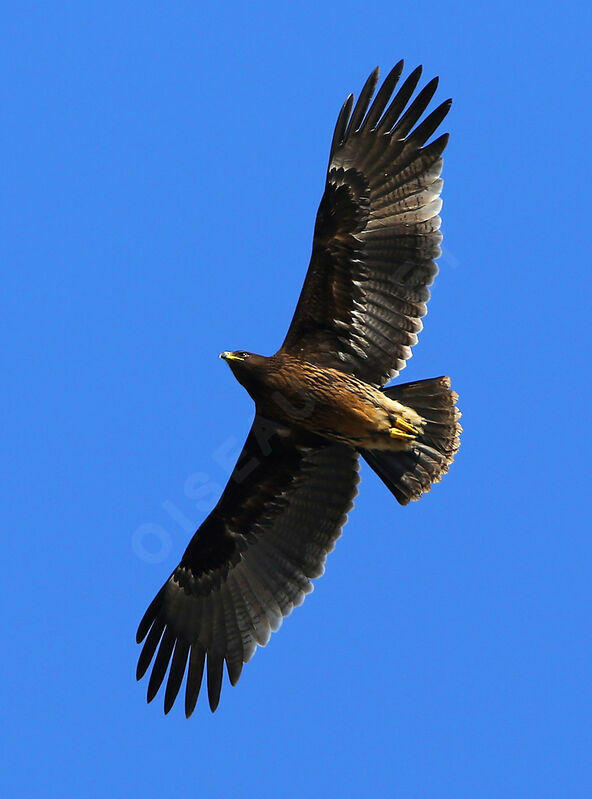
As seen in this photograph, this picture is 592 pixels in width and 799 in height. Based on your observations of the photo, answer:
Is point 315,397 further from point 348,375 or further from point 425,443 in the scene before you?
point 425,443

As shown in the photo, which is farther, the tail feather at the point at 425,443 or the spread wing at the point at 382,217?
the tail feather at the point at 425,443

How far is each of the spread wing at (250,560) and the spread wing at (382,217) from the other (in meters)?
1.15

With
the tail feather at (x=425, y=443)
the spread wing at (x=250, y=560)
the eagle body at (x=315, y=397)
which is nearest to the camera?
the eagle body at (x=315, y=397)

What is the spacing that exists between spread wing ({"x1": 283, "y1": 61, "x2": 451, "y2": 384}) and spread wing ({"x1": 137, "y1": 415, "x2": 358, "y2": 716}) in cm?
115

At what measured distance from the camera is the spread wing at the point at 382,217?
11.4m

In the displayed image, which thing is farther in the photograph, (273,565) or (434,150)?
(273,565)

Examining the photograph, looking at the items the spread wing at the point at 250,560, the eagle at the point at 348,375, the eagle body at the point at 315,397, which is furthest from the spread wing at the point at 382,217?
the spread wing at the point at 250,560

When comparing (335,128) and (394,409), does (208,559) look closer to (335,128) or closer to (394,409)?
(394,409)

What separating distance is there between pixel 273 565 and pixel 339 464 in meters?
1.17

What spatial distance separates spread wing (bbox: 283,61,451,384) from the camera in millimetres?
11422

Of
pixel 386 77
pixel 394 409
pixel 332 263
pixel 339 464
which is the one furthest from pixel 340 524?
pixel 386 77


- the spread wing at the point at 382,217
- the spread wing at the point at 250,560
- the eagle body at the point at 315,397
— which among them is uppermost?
the spread wing at the point at 382,217

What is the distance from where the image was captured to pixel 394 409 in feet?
37.8

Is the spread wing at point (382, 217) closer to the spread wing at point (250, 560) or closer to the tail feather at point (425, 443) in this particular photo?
the tail feather at point (425, 443)
